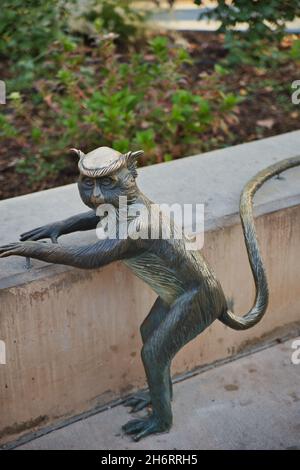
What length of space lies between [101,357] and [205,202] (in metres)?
0.76

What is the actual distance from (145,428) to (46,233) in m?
0.78

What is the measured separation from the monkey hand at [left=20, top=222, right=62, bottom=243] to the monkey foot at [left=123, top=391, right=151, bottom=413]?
70 centimetres

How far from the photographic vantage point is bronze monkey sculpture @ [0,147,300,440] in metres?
2.44

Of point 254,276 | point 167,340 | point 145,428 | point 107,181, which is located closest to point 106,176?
point 107,181

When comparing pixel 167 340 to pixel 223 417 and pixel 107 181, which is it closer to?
pixel 223 417

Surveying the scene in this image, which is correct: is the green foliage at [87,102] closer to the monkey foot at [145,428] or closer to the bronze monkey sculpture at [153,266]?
the bronze monkey sculpture at [153,266]

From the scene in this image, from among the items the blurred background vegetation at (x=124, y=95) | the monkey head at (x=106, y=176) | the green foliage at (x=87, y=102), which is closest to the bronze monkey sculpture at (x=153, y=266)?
the monkey head at (x=106, y=176)

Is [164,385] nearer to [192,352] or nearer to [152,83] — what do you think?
[192,352]

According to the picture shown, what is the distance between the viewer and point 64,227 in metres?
2.76

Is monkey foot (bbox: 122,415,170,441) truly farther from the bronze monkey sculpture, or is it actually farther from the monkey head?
the monkey head

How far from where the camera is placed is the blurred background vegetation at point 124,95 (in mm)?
4176

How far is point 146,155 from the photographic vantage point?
4168 mm

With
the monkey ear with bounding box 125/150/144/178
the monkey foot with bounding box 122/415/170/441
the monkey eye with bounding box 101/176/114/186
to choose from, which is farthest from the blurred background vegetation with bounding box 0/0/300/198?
the monkey foot with bounding box 122/415/170/441

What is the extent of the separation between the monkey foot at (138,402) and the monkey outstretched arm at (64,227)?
698 millimetres
